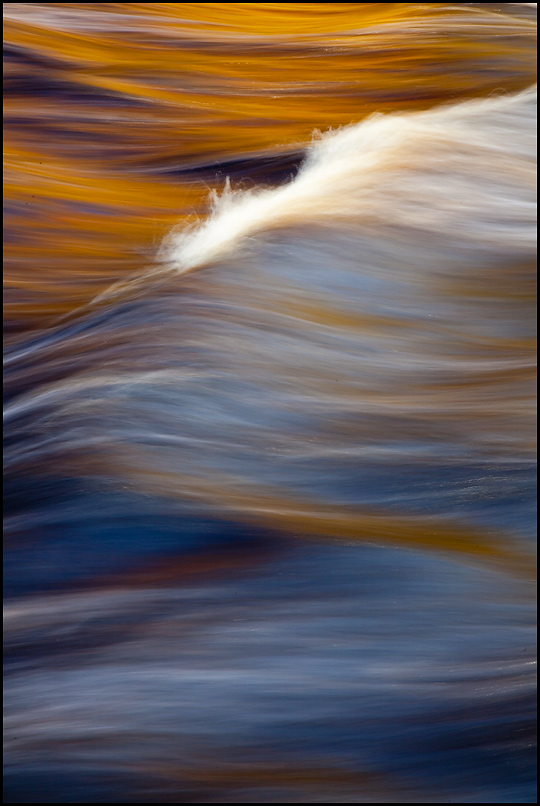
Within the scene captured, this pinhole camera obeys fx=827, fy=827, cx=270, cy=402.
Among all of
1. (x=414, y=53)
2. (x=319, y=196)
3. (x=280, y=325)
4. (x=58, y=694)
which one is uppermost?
(x=414, y=53)

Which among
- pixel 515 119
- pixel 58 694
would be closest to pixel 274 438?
pixel 58 694

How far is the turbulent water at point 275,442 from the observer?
1.39m

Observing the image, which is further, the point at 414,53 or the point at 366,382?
the point at 414,53

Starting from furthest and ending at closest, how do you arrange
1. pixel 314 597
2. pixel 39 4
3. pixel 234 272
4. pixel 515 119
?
pixel 39 4, pixel 515 119, pixel 234 272, pixel 314 597

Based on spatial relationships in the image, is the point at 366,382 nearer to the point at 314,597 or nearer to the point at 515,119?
the point at 314,597

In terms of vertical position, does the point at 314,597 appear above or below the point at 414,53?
below

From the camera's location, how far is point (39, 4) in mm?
3938

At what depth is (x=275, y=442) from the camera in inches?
74.9

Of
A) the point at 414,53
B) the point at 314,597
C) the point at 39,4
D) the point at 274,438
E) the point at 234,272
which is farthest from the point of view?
the point at 39,4

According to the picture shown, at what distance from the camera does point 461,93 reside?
3.34m

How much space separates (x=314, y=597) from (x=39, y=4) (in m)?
3.48

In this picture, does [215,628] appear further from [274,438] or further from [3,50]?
[3,50]

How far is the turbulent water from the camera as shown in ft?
4.56

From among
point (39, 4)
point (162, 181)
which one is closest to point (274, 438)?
point (162, 181)
